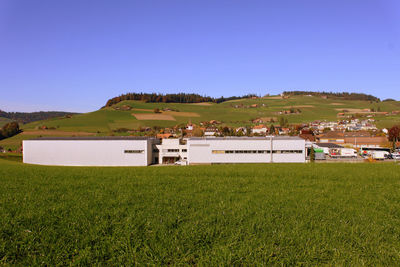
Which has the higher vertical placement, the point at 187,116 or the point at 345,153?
the point at 187,116

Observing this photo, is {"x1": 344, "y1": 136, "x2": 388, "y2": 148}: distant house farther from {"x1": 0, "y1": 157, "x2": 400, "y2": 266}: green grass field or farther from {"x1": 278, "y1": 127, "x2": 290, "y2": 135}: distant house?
{"x1": 0, "y1": 157, "x2": 400, "y2": 266}: green grass field

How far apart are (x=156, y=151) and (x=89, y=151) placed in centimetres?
1354

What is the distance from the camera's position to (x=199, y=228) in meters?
4.27

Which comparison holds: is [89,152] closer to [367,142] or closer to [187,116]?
[367,142]

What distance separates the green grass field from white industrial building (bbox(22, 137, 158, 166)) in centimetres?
4526

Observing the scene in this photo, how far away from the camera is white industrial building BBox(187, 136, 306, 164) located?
4756cm

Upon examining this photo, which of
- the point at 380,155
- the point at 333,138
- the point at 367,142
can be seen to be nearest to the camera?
the point at 380,155

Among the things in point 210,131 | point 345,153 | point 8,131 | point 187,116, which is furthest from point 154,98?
point 345,153

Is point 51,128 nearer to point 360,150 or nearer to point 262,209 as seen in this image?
point 360,150

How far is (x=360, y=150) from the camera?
221ft

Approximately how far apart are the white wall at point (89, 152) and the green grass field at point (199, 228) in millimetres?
45272

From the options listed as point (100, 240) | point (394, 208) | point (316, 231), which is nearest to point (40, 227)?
point (100, 240)

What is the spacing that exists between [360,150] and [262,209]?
73.9m

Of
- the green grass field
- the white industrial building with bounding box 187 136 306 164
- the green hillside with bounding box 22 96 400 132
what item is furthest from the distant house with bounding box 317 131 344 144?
the green grass field
